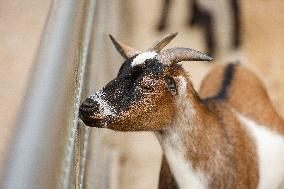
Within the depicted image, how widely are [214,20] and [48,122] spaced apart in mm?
5208

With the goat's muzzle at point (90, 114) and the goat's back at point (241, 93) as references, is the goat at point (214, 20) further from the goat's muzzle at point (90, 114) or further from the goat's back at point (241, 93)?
the goat's muzzle at point (90, 114)

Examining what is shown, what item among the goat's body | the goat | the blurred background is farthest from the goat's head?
the goat

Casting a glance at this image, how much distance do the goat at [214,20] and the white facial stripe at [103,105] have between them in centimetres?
347

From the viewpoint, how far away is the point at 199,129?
269 centimetres

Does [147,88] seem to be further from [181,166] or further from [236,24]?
[236,24]

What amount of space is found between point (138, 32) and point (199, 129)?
3412mm

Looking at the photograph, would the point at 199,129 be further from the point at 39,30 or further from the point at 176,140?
the point at 39,30

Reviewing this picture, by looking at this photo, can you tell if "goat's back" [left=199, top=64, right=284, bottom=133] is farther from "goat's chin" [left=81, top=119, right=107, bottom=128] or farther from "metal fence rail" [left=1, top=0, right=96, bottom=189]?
"metal fence rail" [left=1, top=0, right=96, bottom=189]

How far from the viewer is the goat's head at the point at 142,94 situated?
2268mm

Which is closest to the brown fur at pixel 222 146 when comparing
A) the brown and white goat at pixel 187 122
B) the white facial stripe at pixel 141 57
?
the brown and white goat at pixel 187 122

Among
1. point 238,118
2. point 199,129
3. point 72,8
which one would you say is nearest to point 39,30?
point 72,8

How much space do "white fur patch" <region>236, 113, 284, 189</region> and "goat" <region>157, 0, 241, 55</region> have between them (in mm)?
2374

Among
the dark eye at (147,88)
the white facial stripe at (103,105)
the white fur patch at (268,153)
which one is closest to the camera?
the white facial stripe at (103,105)

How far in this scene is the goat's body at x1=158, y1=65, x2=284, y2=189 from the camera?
104 inches
